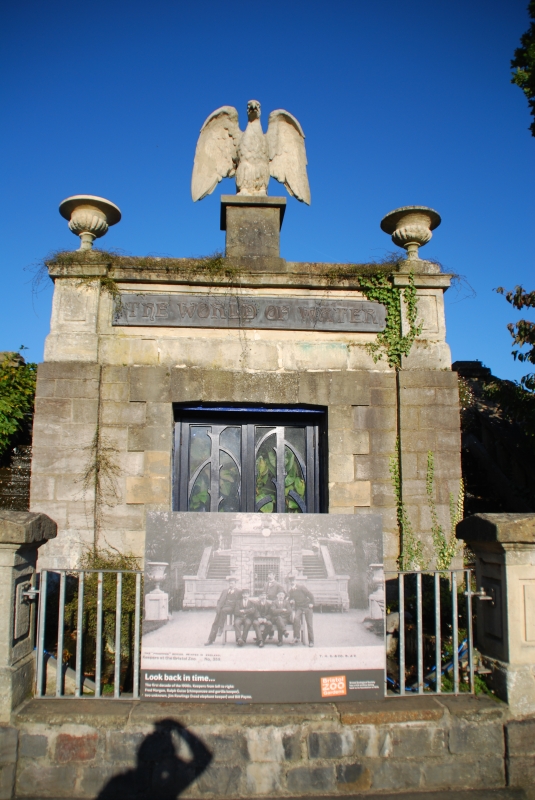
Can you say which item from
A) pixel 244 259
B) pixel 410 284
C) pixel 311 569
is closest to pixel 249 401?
pixel 244 259

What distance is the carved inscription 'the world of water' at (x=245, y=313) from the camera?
6.59 metres

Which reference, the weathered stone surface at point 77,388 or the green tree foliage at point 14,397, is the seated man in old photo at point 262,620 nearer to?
the weathered stone surface at point 77,388

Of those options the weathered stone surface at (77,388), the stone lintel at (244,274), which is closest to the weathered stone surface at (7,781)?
the weathered stone surface at (77,388)

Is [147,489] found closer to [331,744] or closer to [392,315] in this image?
[331,744]

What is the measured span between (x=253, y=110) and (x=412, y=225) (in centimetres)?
239

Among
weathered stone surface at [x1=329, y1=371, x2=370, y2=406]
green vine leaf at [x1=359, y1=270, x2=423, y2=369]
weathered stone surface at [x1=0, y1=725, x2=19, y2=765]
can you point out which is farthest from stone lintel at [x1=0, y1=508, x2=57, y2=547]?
green vine leaf at [x1=359, y1=270, x2=423, y2=369]

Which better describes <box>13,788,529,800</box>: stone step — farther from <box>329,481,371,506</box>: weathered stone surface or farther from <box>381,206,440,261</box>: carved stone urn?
<box>381,206,440,261</box>: carved stone urn

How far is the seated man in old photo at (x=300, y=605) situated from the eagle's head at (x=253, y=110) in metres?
5.71

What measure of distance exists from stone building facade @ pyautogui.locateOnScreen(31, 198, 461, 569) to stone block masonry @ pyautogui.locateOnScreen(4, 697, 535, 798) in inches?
97.5

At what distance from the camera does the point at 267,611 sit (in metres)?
3.90

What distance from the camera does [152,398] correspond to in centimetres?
635

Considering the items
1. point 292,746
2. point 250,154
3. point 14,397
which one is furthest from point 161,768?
point 250,154

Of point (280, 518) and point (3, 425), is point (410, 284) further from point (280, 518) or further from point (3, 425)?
point (3, 425)

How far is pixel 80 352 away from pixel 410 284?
3.76m
